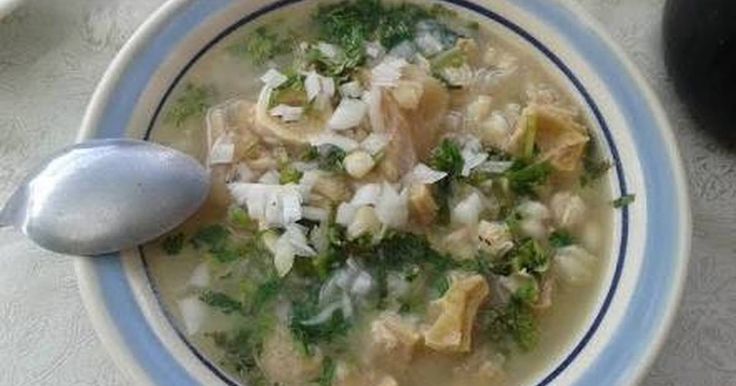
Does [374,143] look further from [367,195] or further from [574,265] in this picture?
[574,265]

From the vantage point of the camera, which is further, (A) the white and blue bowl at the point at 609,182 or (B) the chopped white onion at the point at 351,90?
(B) the chopped white onion at the point at 351,90

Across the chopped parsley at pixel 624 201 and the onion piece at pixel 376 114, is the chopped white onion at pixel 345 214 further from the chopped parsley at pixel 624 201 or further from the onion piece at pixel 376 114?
the chopped parsley at pixel 624 201

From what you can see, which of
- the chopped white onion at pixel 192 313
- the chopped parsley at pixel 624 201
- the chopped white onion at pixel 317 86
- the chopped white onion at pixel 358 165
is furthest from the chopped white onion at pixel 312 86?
the chopped parsley at pixel 624 201

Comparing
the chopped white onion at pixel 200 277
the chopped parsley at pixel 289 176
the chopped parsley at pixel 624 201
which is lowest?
the chopped white onion at pixel 200 277

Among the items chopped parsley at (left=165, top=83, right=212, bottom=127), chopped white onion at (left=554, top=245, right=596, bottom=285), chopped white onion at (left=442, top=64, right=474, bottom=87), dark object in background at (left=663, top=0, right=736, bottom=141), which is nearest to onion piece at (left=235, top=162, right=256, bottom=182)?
chopped parsley at (left=165, top=83, right=212, bottom=127)

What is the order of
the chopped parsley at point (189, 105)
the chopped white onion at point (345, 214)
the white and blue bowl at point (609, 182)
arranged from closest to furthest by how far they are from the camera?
the white and blue bowl at point (609, 182), the chopped white onion at point (345, 214), the chopped parsley at point (189, 105)

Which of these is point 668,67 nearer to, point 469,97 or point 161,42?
point 469,97
